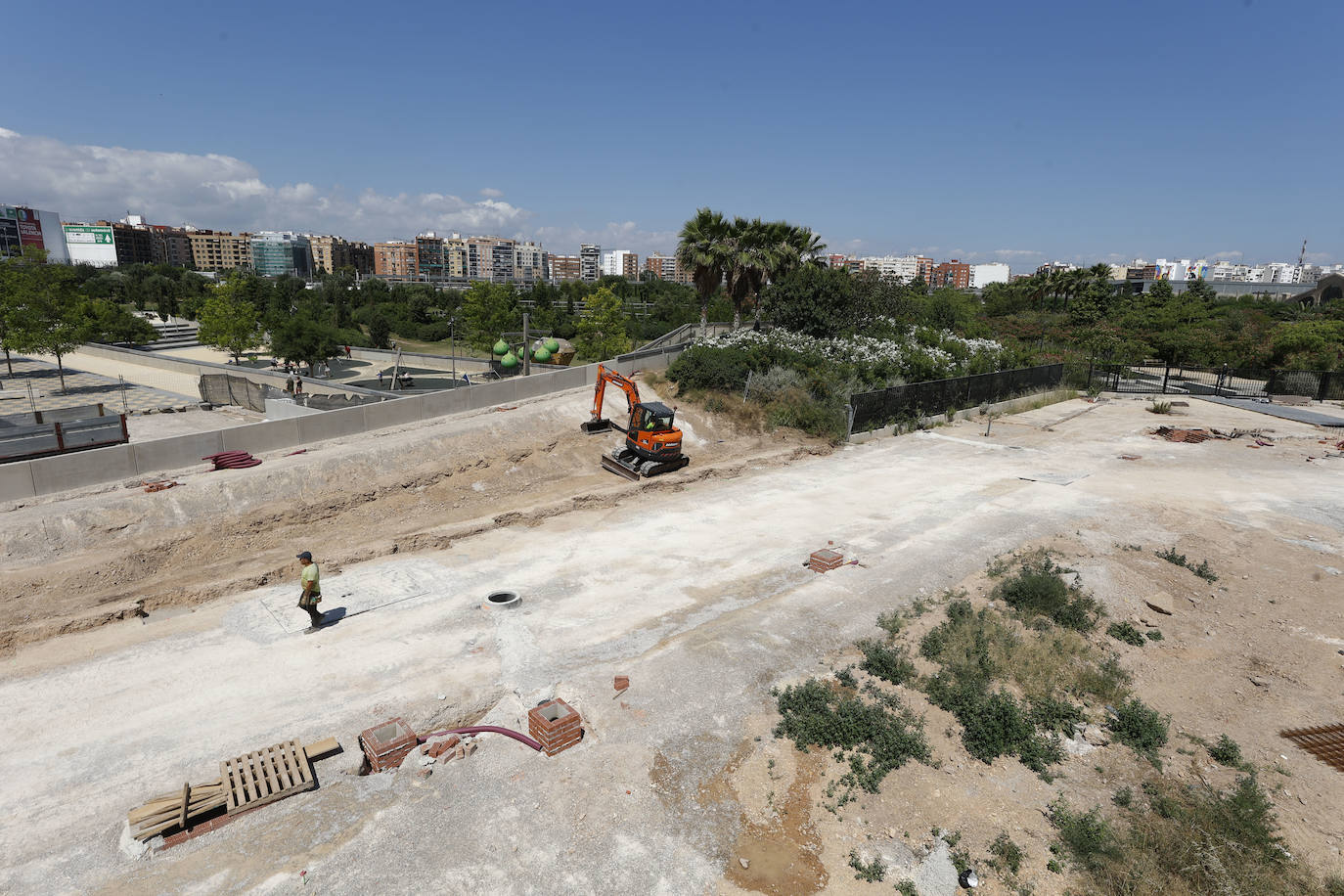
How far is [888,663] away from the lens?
37.0 ft

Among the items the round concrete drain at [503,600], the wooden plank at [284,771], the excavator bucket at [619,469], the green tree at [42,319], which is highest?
the green tree at [42,319]

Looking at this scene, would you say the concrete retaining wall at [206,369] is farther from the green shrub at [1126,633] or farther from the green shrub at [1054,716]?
the green shrub at [1126,633]

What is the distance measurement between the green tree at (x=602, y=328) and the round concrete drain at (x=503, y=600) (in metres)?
30.9

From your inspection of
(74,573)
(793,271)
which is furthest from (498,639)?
(793,271)

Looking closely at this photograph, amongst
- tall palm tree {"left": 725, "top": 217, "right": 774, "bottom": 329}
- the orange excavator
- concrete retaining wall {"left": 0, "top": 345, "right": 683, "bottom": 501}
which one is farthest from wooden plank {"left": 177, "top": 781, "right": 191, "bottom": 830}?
tall palm tree {"left": 725, "top": 217, "right": 774, "bottom": 329}

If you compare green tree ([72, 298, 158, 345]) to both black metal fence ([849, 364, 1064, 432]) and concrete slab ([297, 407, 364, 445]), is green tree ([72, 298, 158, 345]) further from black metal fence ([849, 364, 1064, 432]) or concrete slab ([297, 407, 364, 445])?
black metal fence ([849, 364, 1064, 432])

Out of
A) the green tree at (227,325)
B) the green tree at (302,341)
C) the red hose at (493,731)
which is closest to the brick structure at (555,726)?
the red hose at (493,731)

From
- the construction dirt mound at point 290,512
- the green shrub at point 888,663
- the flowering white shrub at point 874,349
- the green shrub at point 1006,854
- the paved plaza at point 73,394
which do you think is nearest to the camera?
the green shrub at point 1006,854

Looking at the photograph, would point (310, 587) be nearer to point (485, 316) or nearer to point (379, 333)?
point (485, 316)

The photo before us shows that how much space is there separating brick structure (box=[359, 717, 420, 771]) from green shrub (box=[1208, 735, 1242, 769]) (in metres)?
11.5

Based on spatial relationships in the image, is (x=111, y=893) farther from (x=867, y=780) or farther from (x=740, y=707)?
(x=867, y=780)

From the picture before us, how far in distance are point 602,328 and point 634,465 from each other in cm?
2340

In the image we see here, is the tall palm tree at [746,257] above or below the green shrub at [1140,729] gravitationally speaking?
above

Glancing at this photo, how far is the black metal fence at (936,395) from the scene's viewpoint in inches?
1150
